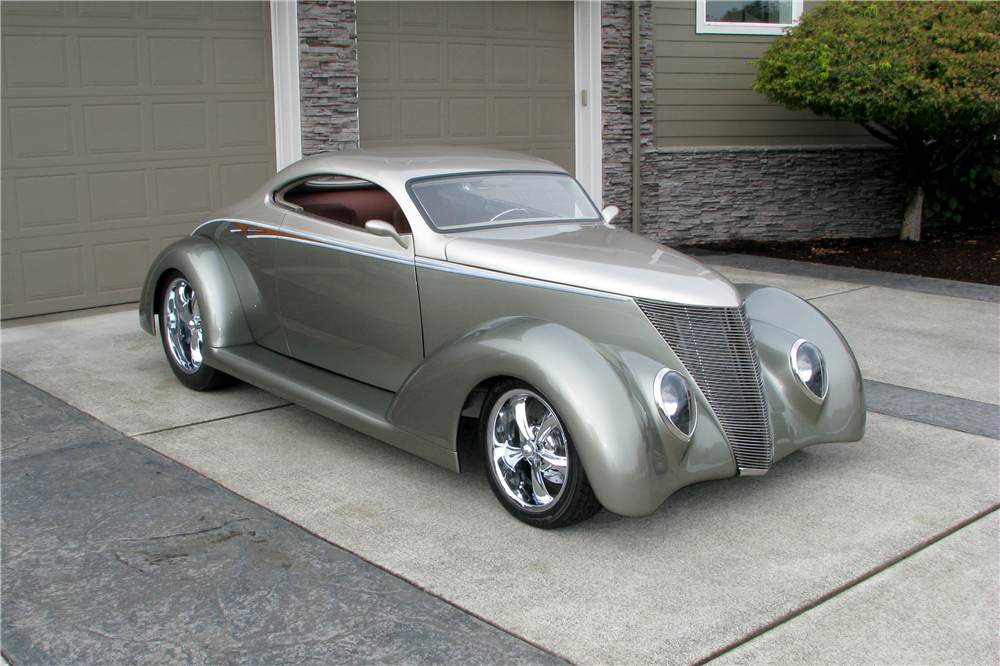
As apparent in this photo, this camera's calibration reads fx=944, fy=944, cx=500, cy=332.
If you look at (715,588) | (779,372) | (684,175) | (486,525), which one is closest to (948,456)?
(779,372)

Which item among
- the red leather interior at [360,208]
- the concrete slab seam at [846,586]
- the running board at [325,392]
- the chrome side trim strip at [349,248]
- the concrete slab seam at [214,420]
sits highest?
the red leather interior at [360,208]

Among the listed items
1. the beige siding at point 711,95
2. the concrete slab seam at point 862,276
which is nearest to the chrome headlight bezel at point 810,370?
the concrete slab seam at point 862,276

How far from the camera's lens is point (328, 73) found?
923 centimetres

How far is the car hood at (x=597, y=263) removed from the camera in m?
4.07

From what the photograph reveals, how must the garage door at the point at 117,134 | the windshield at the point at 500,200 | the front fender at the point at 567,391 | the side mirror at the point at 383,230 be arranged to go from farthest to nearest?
the garage door at the point at 117,134 < the windshield at the point at 500,200 < the side mirror at the point at 383,230 < the front fender at the point at 567,391

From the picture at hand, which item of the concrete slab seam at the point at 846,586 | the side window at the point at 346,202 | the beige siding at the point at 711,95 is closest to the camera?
the concrete slab seam at the point at 846,586

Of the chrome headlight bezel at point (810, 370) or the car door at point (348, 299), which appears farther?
the car door at point (348, 299)

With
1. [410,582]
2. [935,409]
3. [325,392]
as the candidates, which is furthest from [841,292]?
[410,582]

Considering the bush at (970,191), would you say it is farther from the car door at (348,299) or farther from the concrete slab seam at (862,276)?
the car door at (348,299)

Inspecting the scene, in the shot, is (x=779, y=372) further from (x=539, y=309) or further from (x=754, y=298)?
(x=539, y=309)

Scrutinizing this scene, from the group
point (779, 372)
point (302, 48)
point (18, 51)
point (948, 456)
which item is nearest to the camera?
point (779, 372)

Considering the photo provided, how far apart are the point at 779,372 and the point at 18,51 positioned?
6630 mm

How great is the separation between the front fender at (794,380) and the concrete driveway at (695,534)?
25 centimetres

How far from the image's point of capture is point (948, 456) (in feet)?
15.6
